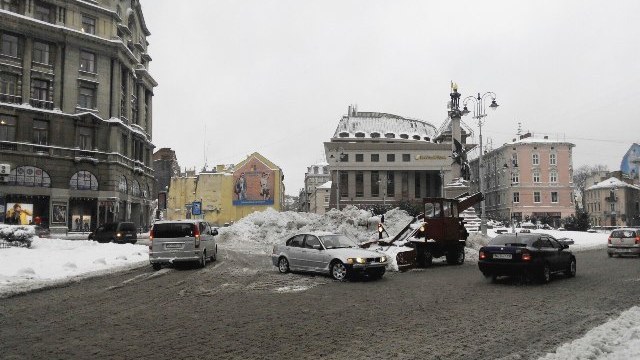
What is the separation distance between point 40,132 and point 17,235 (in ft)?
87.9

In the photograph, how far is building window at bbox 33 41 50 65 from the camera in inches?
1800

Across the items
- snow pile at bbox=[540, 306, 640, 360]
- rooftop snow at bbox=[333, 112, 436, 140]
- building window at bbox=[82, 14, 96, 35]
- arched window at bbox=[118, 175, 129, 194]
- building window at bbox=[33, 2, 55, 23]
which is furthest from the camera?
rooftop snow at bbox=[333, 112, 436, 140]

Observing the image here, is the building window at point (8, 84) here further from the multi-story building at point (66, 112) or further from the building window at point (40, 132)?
the building window at point (40, 132)

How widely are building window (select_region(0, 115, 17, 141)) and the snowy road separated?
3459 centimetres

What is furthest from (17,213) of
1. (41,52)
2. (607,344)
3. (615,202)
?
(615,202)

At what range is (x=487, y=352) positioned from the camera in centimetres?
689

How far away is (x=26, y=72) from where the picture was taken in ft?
146

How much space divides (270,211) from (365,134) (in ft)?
178

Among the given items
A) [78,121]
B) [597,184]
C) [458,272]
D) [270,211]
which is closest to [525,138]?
[597,184]

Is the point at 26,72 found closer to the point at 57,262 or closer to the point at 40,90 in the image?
the point at 40,90

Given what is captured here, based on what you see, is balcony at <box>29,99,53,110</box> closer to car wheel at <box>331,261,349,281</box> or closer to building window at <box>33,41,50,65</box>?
building window at <box>33,41,50,65</box>

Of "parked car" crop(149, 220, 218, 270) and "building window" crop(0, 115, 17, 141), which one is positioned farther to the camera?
"building window" crop(0, 115, 17, 141)

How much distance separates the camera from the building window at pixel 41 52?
45.7 meters

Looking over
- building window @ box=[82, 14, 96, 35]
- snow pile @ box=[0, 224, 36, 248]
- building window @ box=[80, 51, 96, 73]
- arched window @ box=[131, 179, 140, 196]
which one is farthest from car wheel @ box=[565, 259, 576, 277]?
building window @ box=[82, 14, 96, 35]
